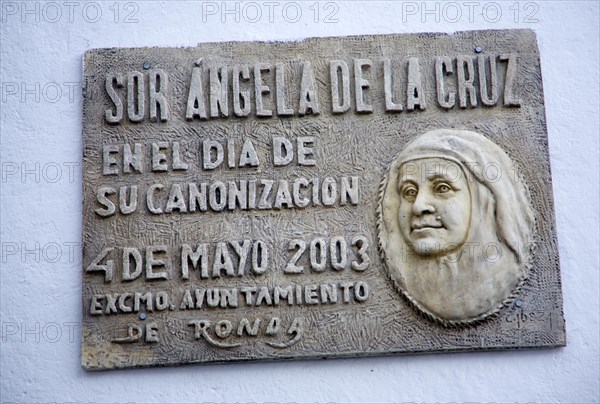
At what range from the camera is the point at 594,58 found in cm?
439

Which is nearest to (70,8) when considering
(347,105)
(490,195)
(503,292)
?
(347,105)

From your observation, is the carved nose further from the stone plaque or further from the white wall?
the white wall

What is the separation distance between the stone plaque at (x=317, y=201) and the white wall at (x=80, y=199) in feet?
0.31

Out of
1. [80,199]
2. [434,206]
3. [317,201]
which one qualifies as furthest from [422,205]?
[80,199]

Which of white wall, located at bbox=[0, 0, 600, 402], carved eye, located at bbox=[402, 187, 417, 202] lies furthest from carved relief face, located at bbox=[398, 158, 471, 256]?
white wall, located at bbox=[0, 0, 600, 402]

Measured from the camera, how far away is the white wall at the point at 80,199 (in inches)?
161

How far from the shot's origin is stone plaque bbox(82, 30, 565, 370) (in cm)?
408

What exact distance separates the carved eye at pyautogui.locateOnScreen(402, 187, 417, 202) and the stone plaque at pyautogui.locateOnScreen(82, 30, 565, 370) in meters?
0.01

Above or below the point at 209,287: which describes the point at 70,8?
above

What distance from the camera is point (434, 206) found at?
13.4ft

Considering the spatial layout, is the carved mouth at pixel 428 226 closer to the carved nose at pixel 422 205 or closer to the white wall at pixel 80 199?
the carved nose at pixel 422 205

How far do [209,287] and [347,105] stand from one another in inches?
46.4

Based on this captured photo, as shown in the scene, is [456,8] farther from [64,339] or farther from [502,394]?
[64,339]

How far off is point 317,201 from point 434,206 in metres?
0.59
